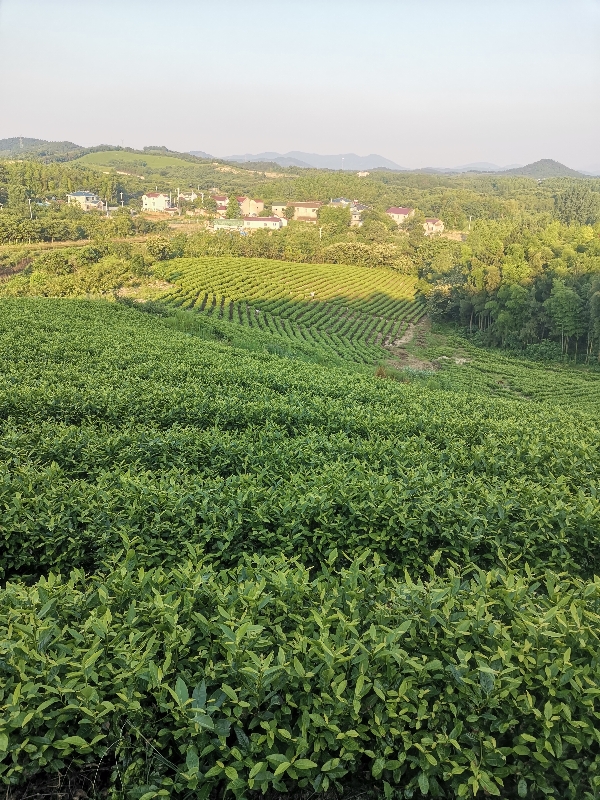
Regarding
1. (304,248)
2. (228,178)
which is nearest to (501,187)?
(228,178)

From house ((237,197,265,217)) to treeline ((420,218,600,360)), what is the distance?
75705 millimetres

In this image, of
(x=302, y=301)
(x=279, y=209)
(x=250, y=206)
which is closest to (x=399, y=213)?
(x=279, y=209)

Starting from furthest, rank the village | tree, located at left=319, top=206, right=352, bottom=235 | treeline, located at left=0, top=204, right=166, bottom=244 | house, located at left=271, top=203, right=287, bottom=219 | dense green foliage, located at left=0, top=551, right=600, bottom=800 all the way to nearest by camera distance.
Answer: house, located at left=271, top=203, right=287, bottom=219, tree, located at left=319, top=206, right=352, bottom=235, the village, treeline, located at left=0, top=204, right=166, bottom=244, dense green foliage, located at left=0, top=551, right=600, bottom=800

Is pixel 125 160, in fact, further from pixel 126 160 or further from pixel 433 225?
pixel 433 225

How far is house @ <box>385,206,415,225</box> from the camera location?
11807 centimetres

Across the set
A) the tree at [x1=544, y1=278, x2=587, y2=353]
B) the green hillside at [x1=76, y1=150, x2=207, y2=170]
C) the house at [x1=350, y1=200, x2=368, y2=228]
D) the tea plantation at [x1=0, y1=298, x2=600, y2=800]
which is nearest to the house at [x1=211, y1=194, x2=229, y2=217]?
the house at [x1=350, y1=200, x2=368, y2=228]

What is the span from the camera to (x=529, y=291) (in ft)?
135

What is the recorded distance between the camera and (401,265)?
70.4 meters

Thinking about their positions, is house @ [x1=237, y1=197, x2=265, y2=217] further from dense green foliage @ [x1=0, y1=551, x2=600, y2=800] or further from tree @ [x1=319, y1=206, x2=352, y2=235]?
dense green foliage @ [x1=0, y1=551, x2=600, y2=800]

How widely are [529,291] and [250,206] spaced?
9134cm

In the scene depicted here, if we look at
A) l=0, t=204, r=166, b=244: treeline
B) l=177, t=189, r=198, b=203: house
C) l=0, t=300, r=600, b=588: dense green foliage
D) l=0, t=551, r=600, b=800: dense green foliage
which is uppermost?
l=177, t=189, r=198, b=203: house

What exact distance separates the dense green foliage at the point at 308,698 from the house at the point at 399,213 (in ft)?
402

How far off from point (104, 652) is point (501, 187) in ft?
580

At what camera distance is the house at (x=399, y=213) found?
11807 centimetres
